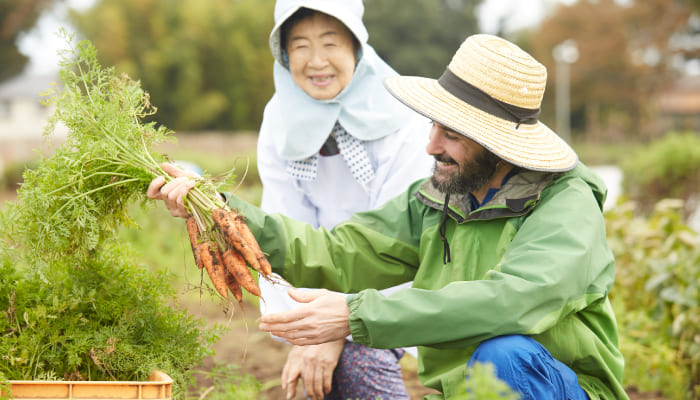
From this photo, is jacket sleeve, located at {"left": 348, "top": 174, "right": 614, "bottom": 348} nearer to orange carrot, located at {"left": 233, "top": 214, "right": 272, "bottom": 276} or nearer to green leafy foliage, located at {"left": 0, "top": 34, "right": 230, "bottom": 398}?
orange carrot, located at {"left": 233, "top": 214, "right": 272, "bottom": 276}

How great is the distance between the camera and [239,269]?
2.38 meters

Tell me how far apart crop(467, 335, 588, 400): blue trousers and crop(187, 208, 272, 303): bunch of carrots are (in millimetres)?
787

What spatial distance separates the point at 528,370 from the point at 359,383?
1.10m

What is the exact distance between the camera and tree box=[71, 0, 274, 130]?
26.6 m

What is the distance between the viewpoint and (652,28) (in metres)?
30.6

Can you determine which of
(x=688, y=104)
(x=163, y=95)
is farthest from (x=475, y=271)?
(x=688, y=104)

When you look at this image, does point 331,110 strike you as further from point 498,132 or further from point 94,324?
point 94,324

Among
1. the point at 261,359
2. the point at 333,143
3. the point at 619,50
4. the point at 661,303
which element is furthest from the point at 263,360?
the point at 619,50

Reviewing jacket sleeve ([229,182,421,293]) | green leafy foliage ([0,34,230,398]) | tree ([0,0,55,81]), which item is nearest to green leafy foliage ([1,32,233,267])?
green leafy foliage ([0,34,230,398])

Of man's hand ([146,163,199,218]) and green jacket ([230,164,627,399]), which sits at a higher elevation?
man's hand ([146,163,199,218])

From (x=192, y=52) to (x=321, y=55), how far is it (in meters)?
24.8

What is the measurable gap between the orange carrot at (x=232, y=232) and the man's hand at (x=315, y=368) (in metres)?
0.77

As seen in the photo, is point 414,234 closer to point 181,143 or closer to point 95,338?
point 95,338

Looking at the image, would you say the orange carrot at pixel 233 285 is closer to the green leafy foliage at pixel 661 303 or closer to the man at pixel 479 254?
the man at pixel 479 254
